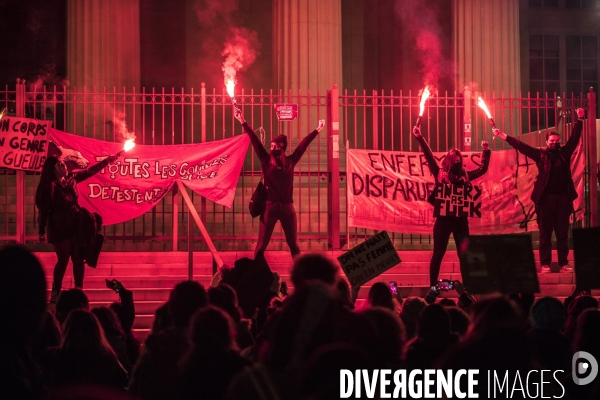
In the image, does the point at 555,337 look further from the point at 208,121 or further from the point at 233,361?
the point at 208,121

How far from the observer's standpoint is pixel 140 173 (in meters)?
12.9

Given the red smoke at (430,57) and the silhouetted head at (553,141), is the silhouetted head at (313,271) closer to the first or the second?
the silhouetted head at (553,141)

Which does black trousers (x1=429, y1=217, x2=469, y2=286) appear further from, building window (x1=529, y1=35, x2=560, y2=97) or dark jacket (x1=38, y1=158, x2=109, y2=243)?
building window (x1=529, y1=35, x2=560, y2=97)

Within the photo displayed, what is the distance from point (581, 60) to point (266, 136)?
7.93 meters

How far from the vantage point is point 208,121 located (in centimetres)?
2084

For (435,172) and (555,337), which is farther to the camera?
(435,172)

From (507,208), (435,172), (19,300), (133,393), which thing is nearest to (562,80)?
(507,208)

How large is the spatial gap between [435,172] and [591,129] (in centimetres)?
361

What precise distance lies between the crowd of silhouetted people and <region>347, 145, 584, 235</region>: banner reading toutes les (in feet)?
22.8

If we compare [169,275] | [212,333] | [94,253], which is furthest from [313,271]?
[169,275]

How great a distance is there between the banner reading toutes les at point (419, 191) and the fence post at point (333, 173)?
0.59ft

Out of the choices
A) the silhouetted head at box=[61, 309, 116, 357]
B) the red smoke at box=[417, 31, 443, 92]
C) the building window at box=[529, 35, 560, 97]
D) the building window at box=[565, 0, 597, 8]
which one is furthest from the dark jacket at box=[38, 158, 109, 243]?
the building window at box=[565, 0, 597, 8]

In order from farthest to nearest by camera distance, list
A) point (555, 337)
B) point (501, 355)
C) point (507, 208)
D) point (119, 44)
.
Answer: point (119, 44)
point (507, 208)
point (555, 337)
point (501, 355)

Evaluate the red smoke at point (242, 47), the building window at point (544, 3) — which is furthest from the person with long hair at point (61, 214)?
the building window at point (544, 3)
